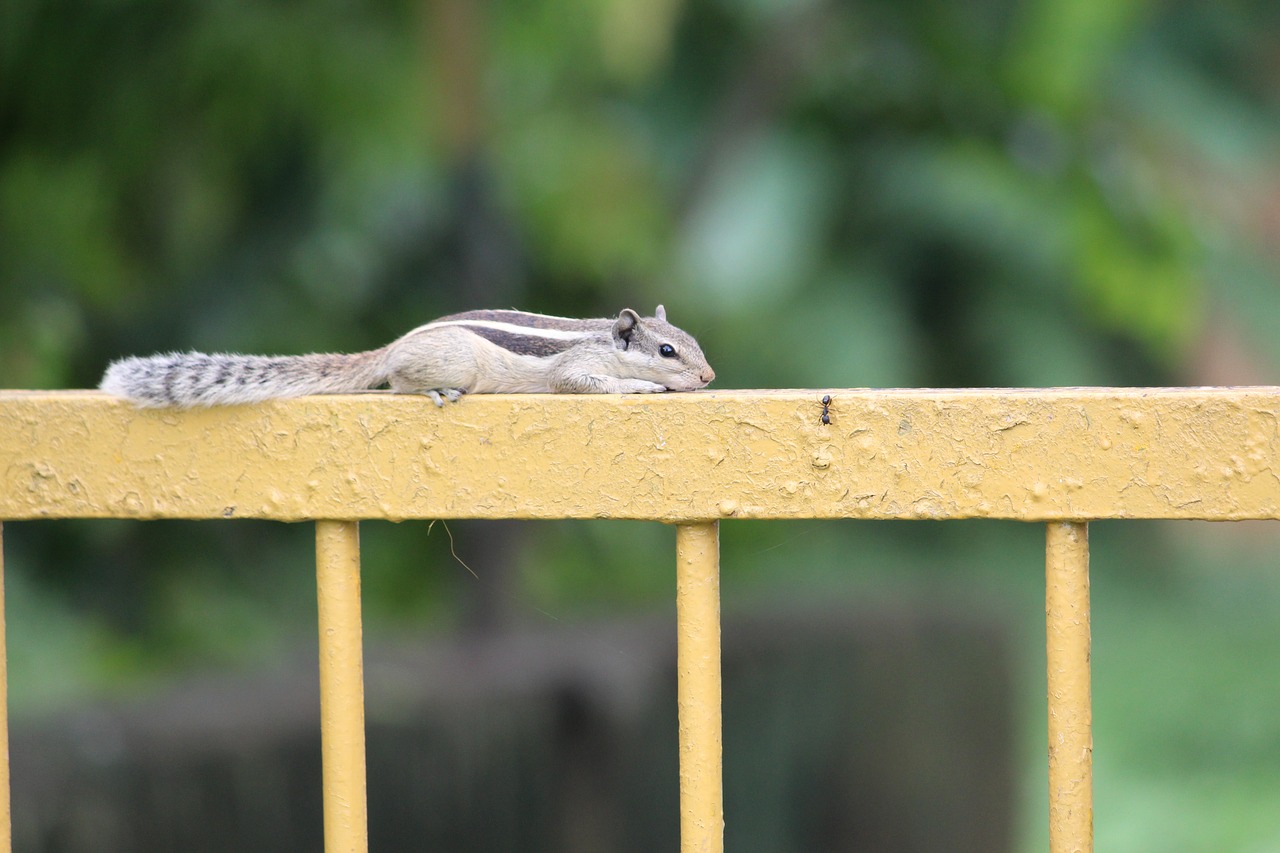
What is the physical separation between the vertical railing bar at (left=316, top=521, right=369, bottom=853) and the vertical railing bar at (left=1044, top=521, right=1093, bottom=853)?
1001 millimetres

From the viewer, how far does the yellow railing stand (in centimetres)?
175

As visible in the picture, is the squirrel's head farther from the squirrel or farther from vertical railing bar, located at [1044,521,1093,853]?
vertical railing bar, located at [1044,521,1093,853]

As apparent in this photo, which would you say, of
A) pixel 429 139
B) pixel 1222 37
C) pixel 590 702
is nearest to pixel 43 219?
pixel 429 139

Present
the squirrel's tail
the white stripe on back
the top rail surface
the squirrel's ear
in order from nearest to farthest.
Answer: the top rail surface → the squirrel's tail → the white stripe on back → the squirrel's ear

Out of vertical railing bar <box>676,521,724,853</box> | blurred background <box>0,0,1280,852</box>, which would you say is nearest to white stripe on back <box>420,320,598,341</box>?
vertical railing bar <box>676,521,724,853</box>

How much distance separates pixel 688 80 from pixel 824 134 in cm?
140

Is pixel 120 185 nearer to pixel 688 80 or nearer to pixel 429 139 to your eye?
pixel 429 139

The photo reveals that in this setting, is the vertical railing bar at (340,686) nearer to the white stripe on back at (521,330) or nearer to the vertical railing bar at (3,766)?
the vertical railing bar at (3,766)

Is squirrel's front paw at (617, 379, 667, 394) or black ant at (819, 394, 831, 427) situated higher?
squirrel's front paw at (617, 379, 667, 394)

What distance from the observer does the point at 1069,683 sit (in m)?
1.79

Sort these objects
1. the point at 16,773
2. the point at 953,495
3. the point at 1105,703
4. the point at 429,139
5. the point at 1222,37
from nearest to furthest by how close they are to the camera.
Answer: the point at 953,495, the point at 16,773, the point at 429,139, the point at 1105,703, the point at 1222,37

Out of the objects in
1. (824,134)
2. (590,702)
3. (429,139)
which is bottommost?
(590,702)

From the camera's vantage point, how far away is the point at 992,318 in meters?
13.1

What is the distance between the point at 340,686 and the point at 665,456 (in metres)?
0.59
